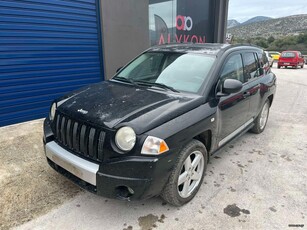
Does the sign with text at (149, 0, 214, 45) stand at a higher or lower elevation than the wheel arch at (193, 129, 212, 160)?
higher

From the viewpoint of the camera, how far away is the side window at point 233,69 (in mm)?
3290

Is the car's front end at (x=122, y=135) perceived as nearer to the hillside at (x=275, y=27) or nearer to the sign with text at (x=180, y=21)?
the sign with text at (x=180, y=21)

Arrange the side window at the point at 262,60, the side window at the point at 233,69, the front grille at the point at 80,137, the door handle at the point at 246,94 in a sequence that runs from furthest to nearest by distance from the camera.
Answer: the side window at the point at 262,60 → the door handle at the point at 246,94 → the side window at the point at 233,69 → the front grille at the point at 80,137

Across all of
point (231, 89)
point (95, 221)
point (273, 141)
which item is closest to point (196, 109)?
point (231, 89)

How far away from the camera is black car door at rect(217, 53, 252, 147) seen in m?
3.16

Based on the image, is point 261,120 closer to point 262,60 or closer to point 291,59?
point 262,60

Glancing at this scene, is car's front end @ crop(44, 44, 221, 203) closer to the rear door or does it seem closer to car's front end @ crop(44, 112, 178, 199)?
car's front end @ crop(44, 112, 178, 199)

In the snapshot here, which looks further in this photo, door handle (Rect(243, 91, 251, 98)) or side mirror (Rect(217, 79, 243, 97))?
door handle (Rect(243, 91, 251, 98))

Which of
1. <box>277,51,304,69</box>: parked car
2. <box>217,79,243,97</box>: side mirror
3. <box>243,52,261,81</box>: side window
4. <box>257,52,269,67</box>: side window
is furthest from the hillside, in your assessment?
<box>217,79,243,97</box>: side mirror

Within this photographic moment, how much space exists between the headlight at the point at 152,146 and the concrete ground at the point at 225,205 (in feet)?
2.65

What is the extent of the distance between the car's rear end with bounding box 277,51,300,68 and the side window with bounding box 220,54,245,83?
22.1 metres

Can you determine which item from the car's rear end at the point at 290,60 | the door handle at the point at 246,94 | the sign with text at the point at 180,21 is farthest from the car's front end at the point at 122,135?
the car's rear end at the point at 290,60

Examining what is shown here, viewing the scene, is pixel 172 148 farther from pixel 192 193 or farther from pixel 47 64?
pixel 47 64

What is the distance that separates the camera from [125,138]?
221 centimetres
